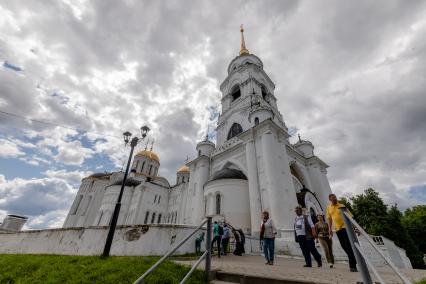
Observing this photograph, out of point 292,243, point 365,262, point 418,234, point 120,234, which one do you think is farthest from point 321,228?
point 418,234

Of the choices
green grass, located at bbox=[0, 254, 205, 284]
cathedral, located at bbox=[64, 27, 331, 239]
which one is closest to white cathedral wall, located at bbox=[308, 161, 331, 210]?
cathedral, located at bbox=[64, 27, 331, 239]

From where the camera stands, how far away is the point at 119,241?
884cm

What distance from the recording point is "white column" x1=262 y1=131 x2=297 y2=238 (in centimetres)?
1535

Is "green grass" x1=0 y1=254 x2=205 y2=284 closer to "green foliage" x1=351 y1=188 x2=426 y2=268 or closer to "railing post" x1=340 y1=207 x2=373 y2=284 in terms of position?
"railing post" x1=340 y1=207 x2=373 y2=284

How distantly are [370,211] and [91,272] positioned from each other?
33.3 m

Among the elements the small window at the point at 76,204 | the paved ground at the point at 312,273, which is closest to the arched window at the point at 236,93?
the paved ground at the point at 312,273

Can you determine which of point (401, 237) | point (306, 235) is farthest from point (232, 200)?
point (401, 237)

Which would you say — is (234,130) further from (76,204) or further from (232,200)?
(76,204)

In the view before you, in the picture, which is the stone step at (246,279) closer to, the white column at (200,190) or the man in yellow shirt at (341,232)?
the man in yellow shirt at (341,232)

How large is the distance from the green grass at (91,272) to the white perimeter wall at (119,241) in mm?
1845

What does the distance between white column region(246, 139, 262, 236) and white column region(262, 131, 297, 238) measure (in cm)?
122

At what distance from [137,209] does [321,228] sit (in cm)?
2867

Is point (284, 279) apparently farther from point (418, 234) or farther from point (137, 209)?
point (418, 234)

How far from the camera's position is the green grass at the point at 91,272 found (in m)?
4.67
